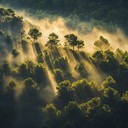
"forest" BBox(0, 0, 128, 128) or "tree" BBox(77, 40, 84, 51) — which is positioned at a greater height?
"tree" BBox(77, 40, 84, 51)

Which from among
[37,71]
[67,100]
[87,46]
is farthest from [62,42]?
[67,100]

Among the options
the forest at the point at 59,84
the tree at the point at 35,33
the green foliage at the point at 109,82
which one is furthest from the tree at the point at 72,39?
the green foliage at the point at 109,82

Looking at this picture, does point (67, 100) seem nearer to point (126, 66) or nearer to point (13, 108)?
point (13, 108)

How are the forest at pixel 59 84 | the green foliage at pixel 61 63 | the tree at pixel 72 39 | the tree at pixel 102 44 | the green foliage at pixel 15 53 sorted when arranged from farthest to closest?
the tree at pixel 102 44
the tree at pixel 72 39
the green foliage at pixel 15 53
the green foliage at pixel 61 63
the forest at pixel 59 84

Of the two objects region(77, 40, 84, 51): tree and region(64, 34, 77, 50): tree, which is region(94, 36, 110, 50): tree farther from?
region(64, 34, 77, 50): tree

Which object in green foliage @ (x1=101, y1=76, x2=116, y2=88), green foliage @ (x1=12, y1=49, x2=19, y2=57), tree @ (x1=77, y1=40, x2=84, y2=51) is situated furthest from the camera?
tree @ (x1=77, y1=40, x2=84, y2=51)

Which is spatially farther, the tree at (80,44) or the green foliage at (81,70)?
the tree at (80,44)

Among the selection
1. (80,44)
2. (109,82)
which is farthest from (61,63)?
(109,82)

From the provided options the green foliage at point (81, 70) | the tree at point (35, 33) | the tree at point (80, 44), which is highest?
the tree at point (35, 33)

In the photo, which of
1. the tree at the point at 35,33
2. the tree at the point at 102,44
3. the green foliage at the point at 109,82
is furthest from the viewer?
the tree at the point at 102,44

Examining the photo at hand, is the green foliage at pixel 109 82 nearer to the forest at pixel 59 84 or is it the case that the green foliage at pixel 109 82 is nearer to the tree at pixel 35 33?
the forest at pixel 59 84

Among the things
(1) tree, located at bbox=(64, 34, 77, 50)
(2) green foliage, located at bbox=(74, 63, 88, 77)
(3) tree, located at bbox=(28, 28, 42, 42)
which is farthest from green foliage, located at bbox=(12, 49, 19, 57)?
(2) green foliage, located at bbox=(74, 63, 88, 77)
